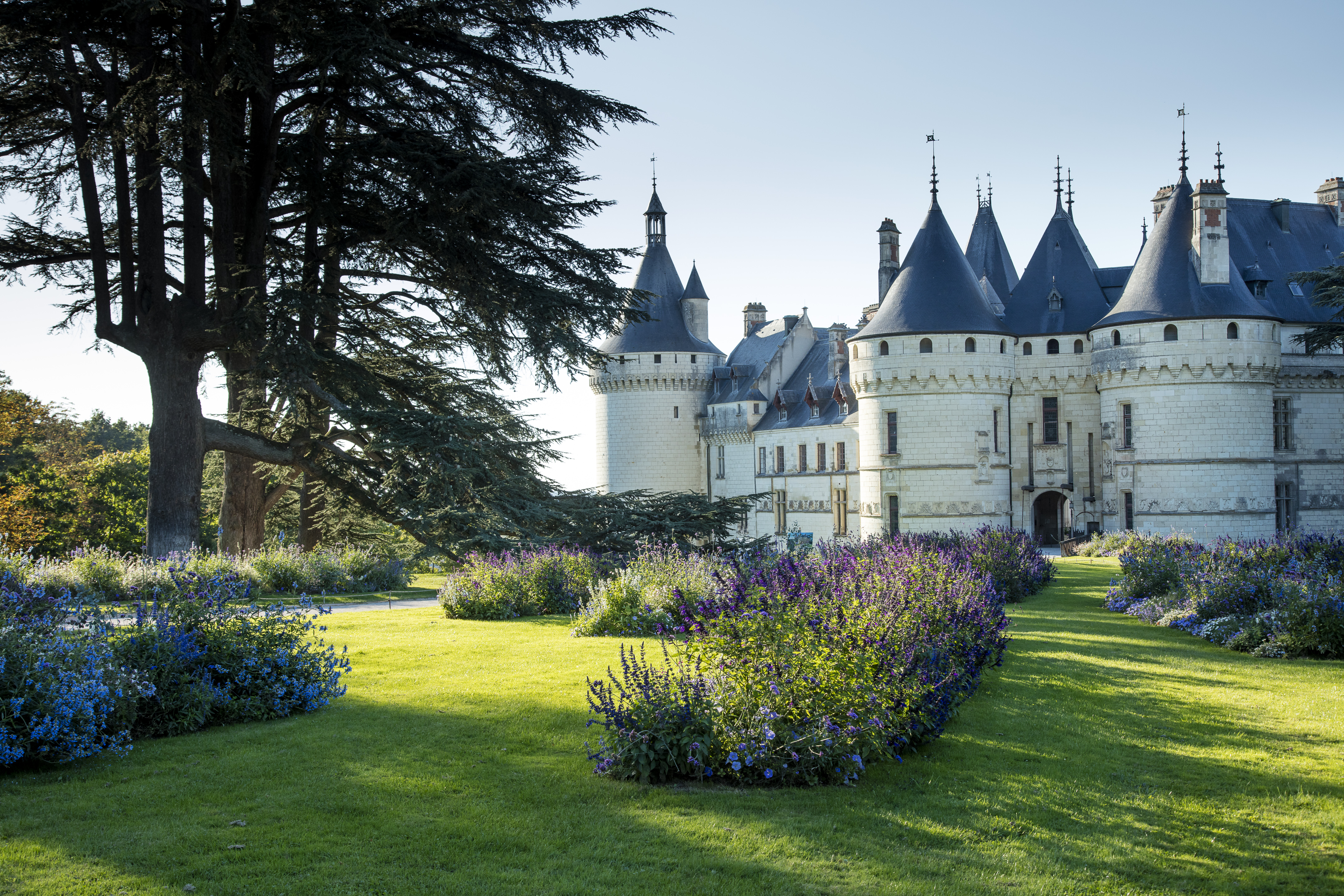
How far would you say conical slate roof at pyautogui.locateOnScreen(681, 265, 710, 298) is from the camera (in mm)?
46031

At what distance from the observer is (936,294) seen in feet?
102

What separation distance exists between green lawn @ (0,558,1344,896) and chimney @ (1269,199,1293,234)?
3283cm

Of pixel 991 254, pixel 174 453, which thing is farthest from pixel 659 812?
pixel 991 254

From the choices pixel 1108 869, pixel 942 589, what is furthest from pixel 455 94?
pixel 1108 869

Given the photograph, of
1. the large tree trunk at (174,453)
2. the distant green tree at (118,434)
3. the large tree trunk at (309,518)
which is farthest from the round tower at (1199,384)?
the distant green tree at (118,434)

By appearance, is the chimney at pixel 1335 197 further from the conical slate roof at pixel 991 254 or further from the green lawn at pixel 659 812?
the green lawn at pixel 659 812

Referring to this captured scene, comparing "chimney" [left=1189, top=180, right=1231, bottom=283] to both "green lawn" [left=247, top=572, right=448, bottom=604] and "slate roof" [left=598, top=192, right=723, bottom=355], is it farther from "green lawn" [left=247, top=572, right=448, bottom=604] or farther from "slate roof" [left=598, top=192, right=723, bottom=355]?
"green lawn" [left=247, top=572, right=448, bottom=604]

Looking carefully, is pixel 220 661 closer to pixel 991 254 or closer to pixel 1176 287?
pixel 1176 287

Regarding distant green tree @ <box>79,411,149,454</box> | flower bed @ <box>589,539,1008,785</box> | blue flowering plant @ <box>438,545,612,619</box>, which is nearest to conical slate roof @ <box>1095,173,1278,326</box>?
blue flowering plant @ <box>438,545,612,619</box>

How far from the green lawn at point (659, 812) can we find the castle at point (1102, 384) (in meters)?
19.4

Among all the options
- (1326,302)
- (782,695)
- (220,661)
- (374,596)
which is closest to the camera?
(782,695)

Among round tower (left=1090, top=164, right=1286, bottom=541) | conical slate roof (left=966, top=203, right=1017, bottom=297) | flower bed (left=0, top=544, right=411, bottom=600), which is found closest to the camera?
flower bed (left=0, top=544, right=411, bottom=600)

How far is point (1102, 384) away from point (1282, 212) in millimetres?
10455

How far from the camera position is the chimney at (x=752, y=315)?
53.7m
